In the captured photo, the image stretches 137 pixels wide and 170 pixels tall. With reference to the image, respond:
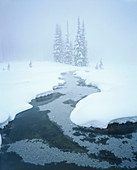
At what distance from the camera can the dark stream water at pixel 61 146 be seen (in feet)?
22.1

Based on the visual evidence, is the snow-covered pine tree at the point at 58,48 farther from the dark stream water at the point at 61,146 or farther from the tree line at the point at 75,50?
the dark stream water at the point at 61,146

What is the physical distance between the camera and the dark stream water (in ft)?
22.1

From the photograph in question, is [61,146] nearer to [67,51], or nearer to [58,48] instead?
[67,51]

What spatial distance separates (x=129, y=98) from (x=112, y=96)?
5.30 feet

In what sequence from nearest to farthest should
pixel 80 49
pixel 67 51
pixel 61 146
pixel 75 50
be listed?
pixel 61 146 → pixel 80 49 → pixel 75 50 → pixel 67 51

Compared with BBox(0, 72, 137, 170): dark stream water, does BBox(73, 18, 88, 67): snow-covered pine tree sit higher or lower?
higher

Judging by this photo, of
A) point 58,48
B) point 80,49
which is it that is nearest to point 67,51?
point 58,48

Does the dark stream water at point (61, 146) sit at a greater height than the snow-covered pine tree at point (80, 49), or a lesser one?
lesser

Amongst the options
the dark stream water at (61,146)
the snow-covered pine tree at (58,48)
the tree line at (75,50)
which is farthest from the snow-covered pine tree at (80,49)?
the dark stream water at (61,146)

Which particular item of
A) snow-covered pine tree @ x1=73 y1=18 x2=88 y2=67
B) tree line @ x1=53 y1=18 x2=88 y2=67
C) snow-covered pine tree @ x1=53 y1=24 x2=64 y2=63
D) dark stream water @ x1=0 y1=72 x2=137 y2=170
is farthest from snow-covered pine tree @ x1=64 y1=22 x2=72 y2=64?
dark stream water @ x1=0 y1=72 x2=137 y2=170

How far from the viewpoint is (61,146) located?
8.09 m

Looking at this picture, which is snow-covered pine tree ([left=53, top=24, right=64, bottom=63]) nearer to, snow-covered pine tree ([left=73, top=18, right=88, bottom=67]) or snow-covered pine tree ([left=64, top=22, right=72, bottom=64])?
snow-covered pine tree ([left=64, top=22, right=72, bottom=64])

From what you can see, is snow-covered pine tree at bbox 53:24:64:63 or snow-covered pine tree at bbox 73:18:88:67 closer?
snow-covered pine tree at bbox 73:18:88:67

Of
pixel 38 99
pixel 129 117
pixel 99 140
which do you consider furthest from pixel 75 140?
pixel 38 99
